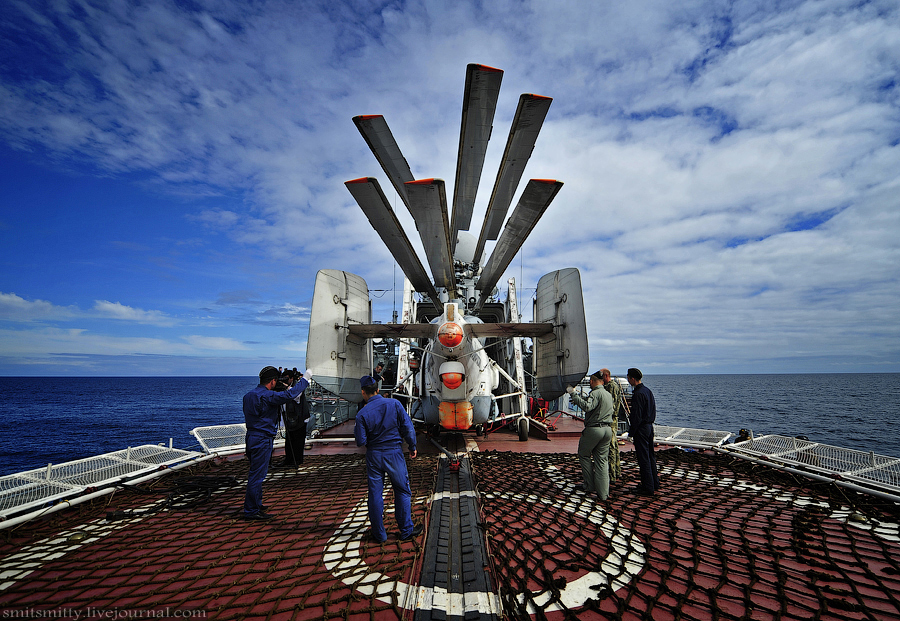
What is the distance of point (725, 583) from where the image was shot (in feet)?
9.84

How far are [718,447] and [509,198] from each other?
6.30 meters

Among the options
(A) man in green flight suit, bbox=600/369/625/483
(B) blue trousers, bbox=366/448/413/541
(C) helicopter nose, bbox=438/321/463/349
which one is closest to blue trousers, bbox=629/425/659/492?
(A) man in green flight suit, bbox=600/369/625/483

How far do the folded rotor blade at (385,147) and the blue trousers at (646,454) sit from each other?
481 centimetres

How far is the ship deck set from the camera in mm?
2719

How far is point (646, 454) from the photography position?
5098 mm

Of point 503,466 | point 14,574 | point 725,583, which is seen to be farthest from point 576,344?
point 14,574

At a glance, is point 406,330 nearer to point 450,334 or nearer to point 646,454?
point 450,334

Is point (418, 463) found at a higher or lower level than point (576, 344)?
lower

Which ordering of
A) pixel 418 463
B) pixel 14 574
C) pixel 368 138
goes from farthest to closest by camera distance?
pixel 418 463 → pixel 368 138 → pixel 14 574

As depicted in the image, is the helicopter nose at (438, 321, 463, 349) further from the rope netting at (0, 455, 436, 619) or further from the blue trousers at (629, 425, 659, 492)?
the blue trousers at (629, 425, 659, 492)

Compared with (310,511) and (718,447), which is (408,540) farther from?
(718,447)

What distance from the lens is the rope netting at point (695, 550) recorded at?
8.96ft

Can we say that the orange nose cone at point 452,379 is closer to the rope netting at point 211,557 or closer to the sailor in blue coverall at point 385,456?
the rope netting at point 211,557

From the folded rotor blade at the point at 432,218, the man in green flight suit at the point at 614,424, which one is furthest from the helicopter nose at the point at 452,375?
the man in green flight suit at the point at 614,424
